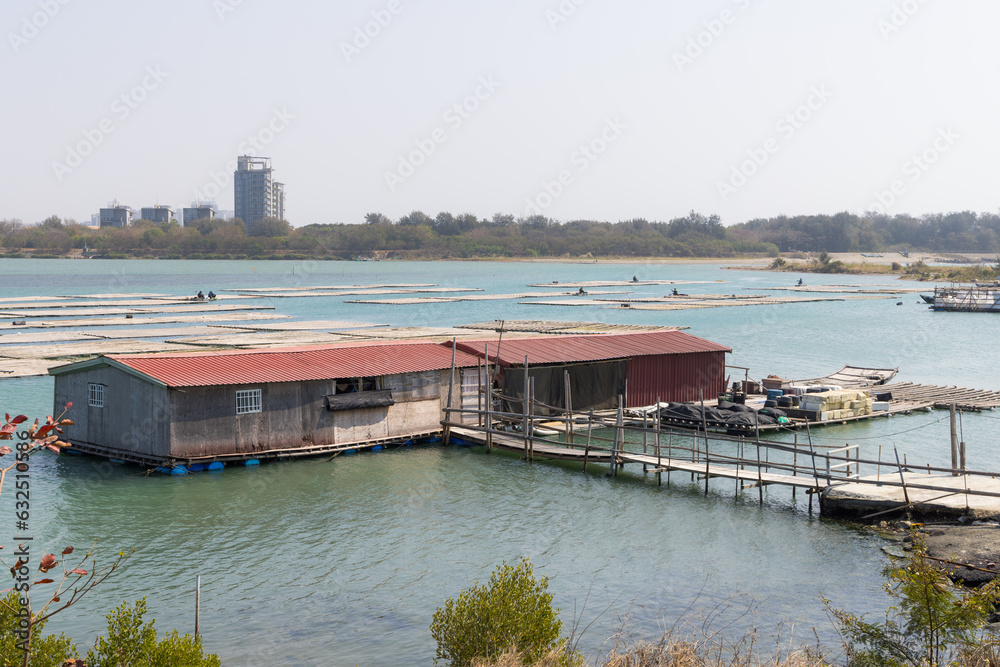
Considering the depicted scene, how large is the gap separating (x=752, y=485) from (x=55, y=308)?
9090 centimetres

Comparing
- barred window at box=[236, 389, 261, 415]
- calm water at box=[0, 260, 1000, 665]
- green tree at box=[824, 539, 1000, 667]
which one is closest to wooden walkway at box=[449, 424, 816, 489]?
calm water at box=[0, 260, 1000, 665]

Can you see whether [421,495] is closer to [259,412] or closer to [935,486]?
[259,412]

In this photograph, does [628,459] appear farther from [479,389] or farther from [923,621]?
[923,621]

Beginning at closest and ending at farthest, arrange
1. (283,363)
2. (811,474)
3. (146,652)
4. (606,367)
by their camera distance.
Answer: (146,652), (811,474), (283,363), (606,367)

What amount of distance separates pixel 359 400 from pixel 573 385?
33.8 ft

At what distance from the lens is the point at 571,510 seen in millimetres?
28094

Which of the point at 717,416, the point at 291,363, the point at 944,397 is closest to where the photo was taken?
the point at 291,363

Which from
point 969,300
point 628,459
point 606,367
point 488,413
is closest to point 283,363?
point 488,413

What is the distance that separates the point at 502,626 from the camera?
13391 mm

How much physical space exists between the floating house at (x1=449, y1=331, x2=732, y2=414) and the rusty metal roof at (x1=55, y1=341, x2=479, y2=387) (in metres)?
2.22

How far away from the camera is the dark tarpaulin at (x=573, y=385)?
3894 cm

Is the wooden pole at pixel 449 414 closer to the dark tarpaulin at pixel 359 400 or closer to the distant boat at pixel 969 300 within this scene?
the dark tarpaulin at pixel 359 400

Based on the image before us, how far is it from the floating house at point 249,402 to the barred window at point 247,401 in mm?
33

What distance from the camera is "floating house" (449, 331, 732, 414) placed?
39.1 metres
